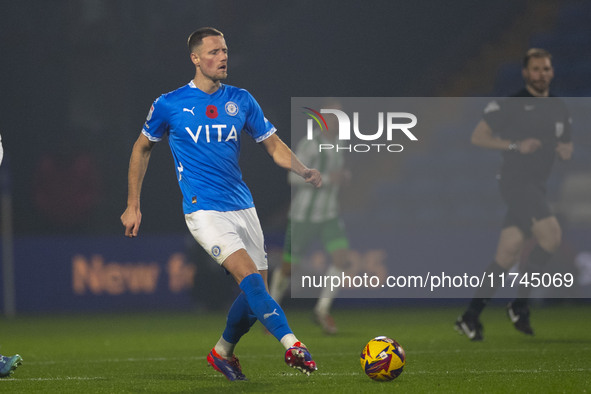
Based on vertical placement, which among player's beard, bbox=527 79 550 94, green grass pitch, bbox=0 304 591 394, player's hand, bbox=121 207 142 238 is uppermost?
player's beard, bbox=527 79 550 94

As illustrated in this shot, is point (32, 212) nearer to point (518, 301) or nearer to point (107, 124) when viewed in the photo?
point (107, 124)

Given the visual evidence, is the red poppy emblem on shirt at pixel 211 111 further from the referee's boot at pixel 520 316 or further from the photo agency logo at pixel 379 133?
the photo agency logo at pixel 379 133

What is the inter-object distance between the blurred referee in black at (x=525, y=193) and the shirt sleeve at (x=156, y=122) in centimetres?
382

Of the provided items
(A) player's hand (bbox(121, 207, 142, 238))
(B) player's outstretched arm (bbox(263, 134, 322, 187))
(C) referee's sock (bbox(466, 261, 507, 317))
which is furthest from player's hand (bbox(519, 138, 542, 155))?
(A) player's hand (bbox(121, 207, 142, 238))

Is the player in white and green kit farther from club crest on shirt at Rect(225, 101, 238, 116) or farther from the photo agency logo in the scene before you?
the photo agency logo

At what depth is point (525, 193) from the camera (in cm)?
930

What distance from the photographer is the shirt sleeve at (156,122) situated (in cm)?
635

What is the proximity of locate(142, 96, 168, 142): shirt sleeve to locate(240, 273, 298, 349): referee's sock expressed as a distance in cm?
108

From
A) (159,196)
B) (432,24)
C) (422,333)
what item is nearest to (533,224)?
(422,333)

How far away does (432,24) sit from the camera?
22.2 metres

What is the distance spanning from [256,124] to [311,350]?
282cm

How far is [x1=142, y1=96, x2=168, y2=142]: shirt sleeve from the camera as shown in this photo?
6348 millimetres

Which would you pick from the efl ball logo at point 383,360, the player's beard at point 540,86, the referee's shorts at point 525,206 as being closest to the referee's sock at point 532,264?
the referee's shorts at point 525,206

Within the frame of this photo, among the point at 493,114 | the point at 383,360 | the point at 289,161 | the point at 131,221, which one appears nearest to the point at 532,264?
the point at 493,114
